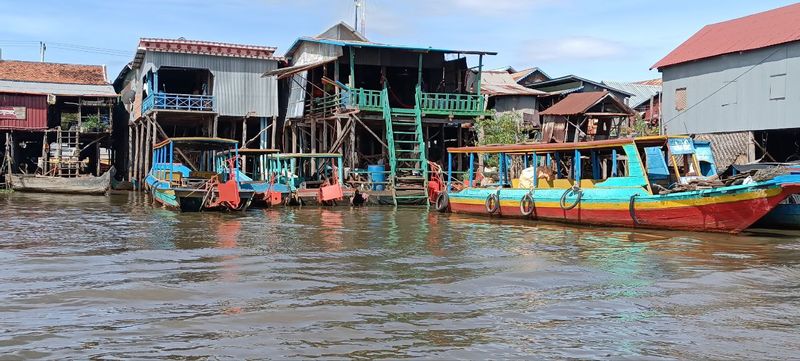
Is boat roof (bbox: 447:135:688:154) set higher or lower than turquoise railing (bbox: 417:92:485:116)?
lower

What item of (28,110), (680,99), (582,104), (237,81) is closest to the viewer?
(680,99)

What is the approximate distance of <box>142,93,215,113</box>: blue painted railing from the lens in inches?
1050

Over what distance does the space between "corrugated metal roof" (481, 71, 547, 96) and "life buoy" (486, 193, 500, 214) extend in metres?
12.6

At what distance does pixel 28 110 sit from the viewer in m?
31.1

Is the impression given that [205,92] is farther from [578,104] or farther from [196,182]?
[578,104]

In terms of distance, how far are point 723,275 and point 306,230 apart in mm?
8023

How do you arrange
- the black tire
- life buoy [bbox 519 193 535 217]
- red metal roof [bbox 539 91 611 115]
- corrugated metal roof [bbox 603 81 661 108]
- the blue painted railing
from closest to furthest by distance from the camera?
the black tire, life buoy [bbox 519 193 535 217], red metal roof [bbox 539 91 611 115], the blue painted railing, corrugated metal roof [bbox 603 81 661 108]

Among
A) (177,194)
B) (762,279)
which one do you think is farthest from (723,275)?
(177,194)

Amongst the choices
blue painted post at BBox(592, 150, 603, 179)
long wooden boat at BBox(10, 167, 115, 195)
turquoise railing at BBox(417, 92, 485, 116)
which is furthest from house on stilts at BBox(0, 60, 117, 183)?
blue painted post at BBox(592, 150, 603, 179)

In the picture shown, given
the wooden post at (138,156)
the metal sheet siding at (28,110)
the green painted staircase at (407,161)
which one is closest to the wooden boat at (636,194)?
the green painted staircase at (407,161)

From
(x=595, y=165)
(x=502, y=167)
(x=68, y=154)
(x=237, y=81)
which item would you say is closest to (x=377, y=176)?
(x=502, y=167)

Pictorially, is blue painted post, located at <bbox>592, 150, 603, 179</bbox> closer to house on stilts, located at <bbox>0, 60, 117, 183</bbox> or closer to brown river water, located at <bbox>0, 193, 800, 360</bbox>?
brown river water, located at <bbox>0, 193, 800, 360</bbox>

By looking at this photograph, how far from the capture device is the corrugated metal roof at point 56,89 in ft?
103

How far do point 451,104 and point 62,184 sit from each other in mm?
14219
